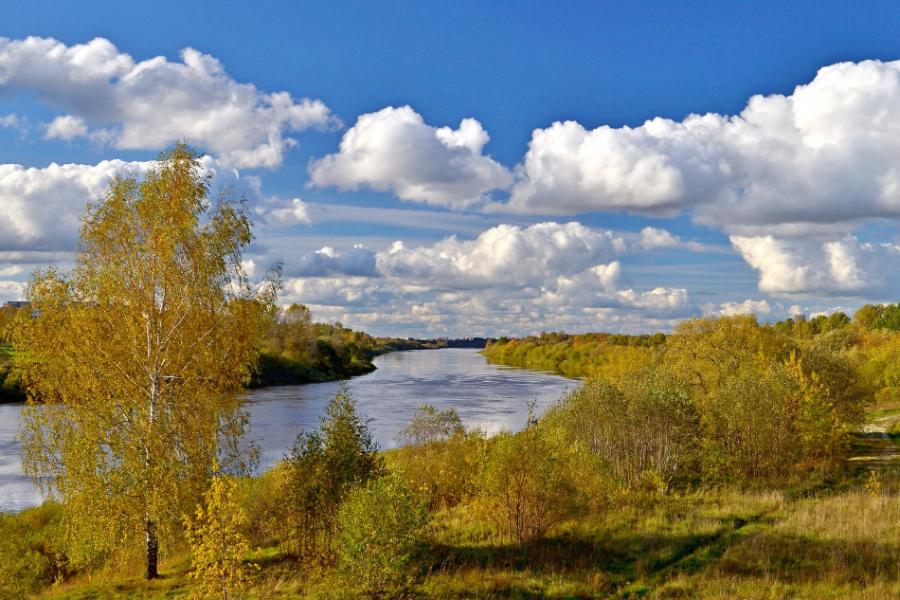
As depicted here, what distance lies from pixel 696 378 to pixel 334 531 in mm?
35035

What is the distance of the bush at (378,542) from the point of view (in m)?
14.0

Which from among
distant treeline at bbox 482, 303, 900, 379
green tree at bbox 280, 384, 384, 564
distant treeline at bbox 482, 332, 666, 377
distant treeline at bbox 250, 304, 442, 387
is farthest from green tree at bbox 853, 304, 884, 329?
green tree at bbox 280, 384, 384, 564

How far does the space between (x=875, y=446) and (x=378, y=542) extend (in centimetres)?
3762

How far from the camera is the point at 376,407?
65875 millimetres

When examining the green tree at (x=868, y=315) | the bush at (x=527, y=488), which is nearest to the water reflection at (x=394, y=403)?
the bush at (x=527, y=488)

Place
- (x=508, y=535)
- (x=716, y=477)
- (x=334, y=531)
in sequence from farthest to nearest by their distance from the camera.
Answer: (x=716, y=477) → (x=508, y=535) → (x=334, y=531)

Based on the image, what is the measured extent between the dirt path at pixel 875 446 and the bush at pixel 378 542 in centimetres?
2939

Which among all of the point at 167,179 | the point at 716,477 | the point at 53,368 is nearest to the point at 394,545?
the point at 53,368

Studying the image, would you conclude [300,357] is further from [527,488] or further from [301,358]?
→ [527,488]

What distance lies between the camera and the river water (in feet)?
122

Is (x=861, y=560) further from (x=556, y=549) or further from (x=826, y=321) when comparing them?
(x=826, y=321)

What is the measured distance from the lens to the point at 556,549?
20.5 metres

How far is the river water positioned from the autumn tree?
3.75m

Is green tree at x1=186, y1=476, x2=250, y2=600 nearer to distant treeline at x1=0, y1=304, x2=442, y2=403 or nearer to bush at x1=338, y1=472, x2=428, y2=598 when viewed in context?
bush at x1=338, y1=472, x2=428, y2=598
